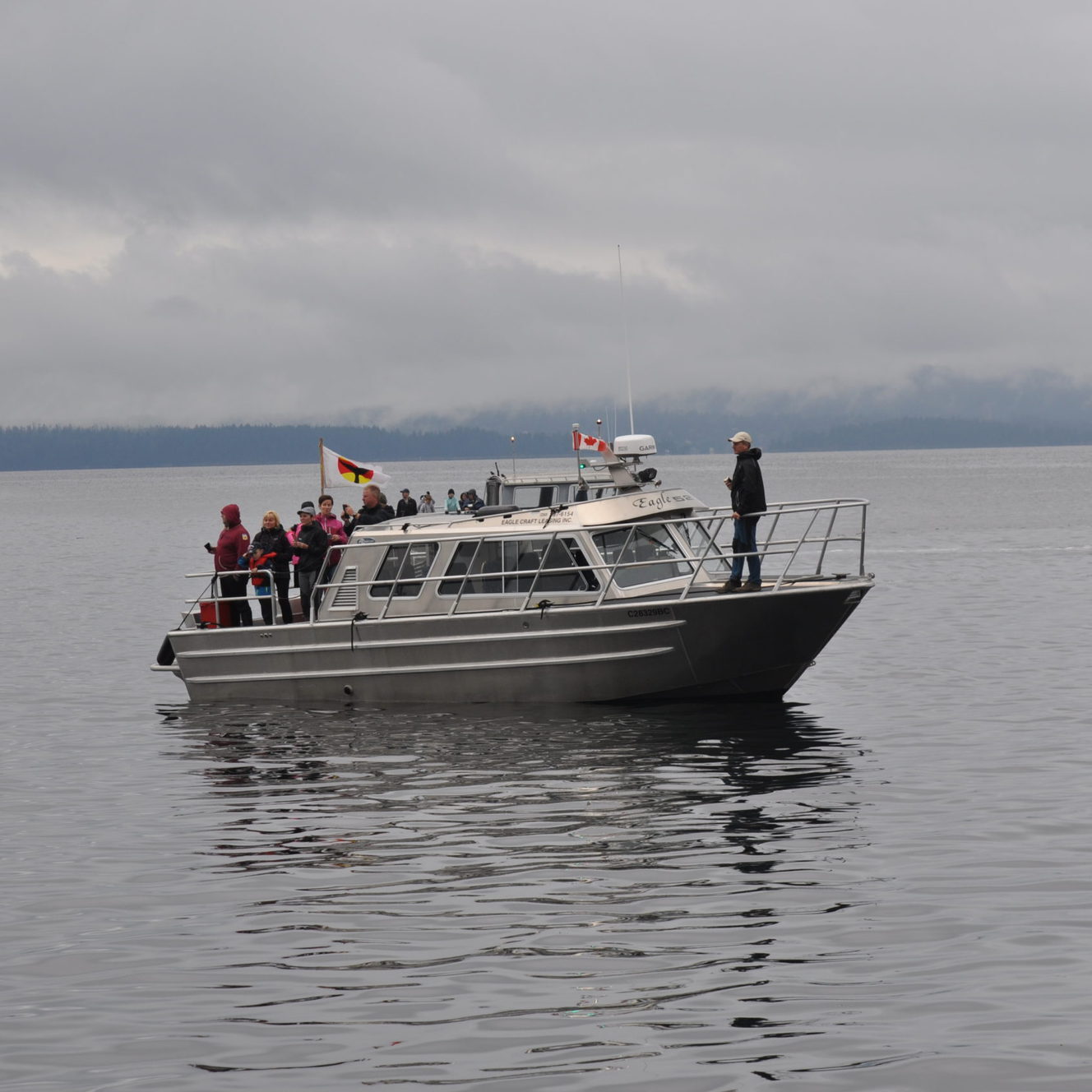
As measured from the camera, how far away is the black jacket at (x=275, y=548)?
74.6ft

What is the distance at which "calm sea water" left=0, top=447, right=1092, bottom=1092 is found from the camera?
29.0ft

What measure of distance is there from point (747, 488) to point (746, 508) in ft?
0.86

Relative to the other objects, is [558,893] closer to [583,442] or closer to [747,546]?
[747,546]

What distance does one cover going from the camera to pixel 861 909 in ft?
37.2

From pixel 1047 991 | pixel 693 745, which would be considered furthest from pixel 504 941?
pixel 693 745

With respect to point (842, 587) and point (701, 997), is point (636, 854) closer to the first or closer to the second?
point (701, 997)

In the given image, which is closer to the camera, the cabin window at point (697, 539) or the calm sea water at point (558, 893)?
the calm sea water at point (558, 893)

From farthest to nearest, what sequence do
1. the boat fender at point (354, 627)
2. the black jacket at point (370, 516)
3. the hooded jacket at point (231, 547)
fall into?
the black jacket at point (370, 516)
the hooded jacket at point (231, 547)
the boat fender at point (354, 627)

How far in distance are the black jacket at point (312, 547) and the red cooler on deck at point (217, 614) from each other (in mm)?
1207

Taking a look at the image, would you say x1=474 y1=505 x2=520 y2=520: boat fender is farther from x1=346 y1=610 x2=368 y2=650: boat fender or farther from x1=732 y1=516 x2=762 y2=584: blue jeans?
x1=732 y1=516 x2=762 y2=584: blue jeans

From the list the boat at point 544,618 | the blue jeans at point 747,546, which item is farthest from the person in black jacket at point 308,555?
the blue jeans at point 747,546

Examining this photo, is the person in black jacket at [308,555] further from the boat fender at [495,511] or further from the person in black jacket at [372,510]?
the boat fender at [495,511]

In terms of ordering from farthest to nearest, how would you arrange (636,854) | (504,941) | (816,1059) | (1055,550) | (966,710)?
(1055,550), (966,710), (636,854), (504,941), (816,1059)

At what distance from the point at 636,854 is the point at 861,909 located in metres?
2.41
